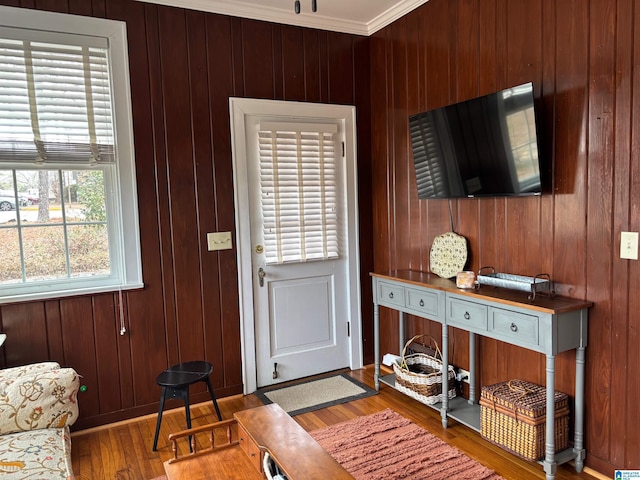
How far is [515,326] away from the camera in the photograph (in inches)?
89.5

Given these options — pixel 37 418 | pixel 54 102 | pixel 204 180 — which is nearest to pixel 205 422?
pixel 37 418

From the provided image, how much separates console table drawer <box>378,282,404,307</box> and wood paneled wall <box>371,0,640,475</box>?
1.40 ft

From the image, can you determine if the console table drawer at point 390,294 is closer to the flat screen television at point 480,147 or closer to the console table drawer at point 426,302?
the console table drawer at point 426,302

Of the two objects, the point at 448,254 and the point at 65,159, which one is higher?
the point at 65,159

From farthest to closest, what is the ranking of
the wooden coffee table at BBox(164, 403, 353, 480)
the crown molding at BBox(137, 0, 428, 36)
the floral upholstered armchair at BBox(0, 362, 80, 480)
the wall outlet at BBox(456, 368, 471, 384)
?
the crown molding at BBox(137, 0, 428, 36)
the wall outlet at BBox(456, 368, 471, 384)
the floral upholstered armchair at BBox(0, 362, 80, 480)
the wooden coffee table at BBox(164, 403, 353, 480)

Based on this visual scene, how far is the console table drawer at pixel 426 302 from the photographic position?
2.76 metres

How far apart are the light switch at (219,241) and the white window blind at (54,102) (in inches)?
30.9

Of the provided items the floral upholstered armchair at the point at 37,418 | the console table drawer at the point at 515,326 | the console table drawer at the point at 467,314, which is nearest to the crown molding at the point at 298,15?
the console table drawer at the point at 467,314

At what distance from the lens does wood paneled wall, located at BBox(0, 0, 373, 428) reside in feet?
9.44

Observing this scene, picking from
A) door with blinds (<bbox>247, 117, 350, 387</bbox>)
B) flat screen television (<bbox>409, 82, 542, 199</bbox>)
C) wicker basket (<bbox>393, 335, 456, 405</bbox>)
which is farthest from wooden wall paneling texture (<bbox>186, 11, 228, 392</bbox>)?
flat screen television (<bbox>409, 82, 542, 199</bbox>)

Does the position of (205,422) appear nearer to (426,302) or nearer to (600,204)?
(426,302)

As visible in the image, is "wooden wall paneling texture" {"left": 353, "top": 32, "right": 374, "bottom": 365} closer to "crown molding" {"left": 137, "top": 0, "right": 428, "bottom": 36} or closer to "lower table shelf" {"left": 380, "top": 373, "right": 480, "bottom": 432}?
"crown molding" {"left": 137, "top": 0, "right": 428, "bottom": 36}

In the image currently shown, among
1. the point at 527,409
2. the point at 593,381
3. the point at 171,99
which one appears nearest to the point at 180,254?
the point at 171,99

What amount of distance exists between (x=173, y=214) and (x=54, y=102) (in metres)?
0.92
